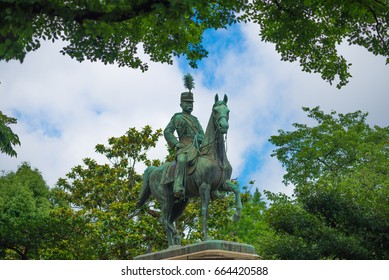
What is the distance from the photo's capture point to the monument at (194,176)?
1152cm

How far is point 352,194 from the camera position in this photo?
73.7 feet

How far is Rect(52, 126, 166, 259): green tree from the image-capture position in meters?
22.4

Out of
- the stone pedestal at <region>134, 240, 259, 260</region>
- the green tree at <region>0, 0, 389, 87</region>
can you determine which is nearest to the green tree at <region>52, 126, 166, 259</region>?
the green tree at <region>0, 0, 389, 87</region>

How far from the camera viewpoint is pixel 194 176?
1237 centimetres

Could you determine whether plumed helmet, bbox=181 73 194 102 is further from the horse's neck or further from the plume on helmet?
the horse's neck

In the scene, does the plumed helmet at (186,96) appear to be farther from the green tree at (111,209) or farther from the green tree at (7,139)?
the green tree at (7,139)

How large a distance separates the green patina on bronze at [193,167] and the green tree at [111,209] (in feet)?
28.8

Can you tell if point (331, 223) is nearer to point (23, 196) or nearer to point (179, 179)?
point (179, 179)

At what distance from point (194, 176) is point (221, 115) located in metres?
1.43

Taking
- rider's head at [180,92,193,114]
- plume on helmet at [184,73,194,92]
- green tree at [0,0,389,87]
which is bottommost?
rider's head at [180,92,193,114]

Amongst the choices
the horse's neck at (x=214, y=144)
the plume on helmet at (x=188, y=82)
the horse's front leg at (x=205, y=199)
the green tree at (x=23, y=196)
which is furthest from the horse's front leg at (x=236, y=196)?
the green tree at (x=23, y=196)

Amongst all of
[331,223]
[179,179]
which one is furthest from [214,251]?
[331,223]
